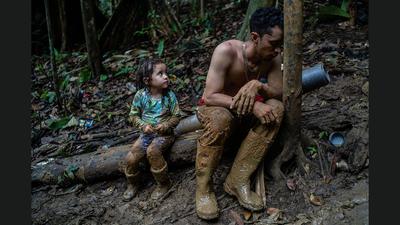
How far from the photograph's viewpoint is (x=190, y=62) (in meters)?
9.14

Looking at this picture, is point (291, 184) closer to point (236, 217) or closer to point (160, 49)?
point (236, 217)

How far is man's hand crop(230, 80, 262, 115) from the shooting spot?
4277 mm

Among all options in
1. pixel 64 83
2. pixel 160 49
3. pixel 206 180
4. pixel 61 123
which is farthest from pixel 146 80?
pixel 160 49

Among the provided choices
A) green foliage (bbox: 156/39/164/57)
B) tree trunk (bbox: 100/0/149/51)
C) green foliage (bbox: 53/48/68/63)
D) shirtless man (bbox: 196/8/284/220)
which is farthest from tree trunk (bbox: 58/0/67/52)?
shirtless man (bbox: 196/8/284/220)

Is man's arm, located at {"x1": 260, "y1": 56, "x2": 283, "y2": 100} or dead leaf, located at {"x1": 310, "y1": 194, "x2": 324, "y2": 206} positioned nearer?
dead leaf, located at {"x1": 310, "y1": 194, "x2": 324, "y2": 206}

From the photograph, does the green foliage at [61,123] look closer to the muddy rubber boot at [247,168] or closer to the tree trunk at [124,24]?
the muddy rubber boot at [247,168]

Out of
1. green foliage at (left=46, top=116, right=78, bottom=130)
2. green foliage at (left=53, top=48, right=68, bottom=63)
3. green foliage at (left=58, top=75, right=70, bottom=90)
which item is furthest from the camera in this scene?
green foliage at (left=53, top=48, right=68, bottom=63)

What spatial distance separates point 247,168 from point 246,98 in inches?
29.0

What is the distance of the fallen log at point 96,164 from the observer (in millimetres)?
5121

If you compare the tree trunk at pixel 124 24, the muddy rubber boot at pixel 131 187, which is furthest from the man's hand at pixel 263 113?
the tree trunk at pixel 124 24

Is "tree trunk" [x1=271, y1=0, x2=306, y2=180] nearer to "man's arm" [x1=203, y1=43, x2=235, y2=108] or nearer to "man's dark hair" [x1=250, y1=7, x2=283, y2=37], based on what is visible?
"man's dark hair" [x1=250, y1=7, x2=283, y2=37]

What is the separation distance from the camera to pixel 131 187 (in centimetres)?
518

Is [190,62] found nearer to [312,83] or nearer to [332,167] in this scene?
[312,83]

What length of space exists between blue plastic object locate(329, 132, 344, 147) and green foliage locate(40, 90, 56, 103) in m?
5.94
